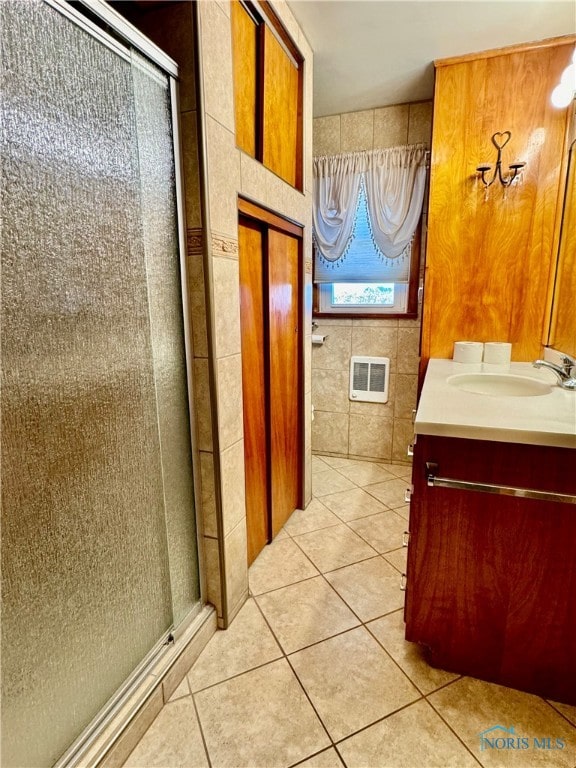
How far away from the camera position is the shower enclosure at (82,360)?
0.79 meters

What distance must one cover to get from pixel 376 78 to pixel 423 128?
491 mm

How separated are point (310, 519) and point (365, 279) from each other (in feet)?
5.76

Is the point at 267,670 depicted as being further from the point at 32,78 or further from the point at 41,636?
the point at 32,78

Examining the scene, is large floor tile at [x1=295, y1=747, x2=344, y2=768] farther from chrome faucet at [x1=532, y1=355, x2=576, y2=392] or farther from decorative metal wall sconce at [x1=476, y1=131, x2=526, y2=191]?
decorative metal wall sconce at [x1=476, y1=131, x2=526, y2=191]

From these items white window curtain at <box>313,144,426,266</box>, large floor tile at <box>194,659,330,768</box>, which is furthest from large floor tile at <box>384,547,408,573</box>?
white window curtain at <box>313,144,426,266</box>

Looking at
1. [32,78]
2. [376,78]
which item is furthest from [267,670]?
[376,78]

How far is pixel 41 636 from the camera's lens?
88 centimetres

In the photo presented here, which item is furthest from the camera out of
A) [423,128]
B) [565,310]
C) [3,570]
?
[423,128]

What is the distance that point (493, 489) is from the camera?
117 cm

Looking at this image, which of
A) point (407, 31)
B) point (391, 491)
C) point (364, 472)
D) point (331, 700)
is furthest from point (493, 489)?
point (407, 31)

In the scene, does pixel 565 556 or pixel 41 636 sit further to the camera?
pixel 565 556

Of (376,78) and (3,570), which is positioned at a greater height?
(376,78)

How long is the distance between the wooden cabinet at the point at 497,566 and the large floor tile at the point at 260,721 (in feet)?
1.55

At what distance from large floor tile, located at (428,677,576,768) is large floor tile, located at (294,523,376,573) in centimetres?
73
